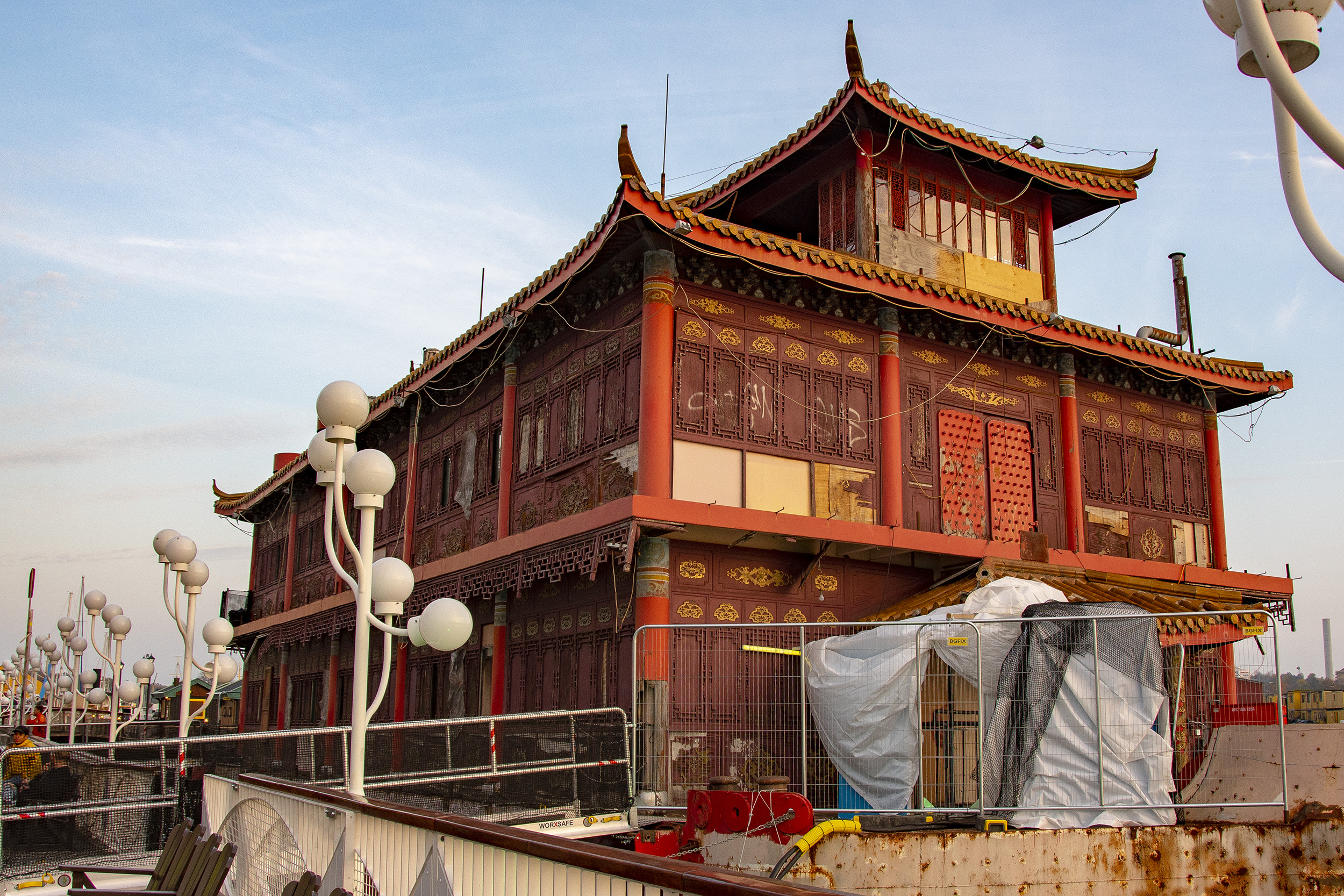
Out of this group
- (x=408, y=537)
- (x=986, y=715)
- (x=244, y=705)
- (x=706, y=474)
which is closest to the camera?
(x=986, y=715)

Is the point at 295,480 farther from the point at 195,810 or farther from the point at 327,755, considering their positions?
the point at 195,810

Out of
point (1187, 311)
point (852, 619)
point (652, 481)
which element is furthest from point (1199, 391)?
point (652, 481)

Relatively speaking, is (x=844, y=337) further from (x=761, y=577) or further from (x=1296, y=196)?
(x=1296, y=196)

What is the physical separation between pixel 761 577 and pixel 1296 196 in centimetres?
1176

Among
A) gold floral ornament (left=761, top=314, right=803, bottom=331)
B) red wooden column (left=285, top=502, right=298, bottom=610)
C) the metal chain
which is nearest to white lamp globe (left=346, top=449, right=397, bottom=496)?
the metal chain

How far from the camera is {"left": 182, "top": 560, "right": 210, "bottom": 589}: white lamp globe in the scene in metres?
12.9

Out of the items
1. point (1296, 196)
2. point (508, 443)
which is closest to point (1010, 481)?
point (508, 443)

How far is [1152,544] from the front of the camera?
59.5 ft

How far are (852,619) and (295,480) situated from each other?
58.8ft

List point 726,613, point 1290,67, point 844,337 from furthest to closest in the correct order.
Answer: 1. point 844,337
2. point 726,613
3. point 1290,67

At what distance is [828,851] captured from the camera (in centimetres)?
923

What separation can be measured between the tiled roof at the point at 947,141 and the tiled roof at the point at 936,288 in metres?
2.18

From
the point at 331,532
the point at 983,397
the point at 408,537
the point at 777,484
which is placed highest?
the point at 983,397

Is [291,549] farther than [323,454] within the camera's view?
Yes
